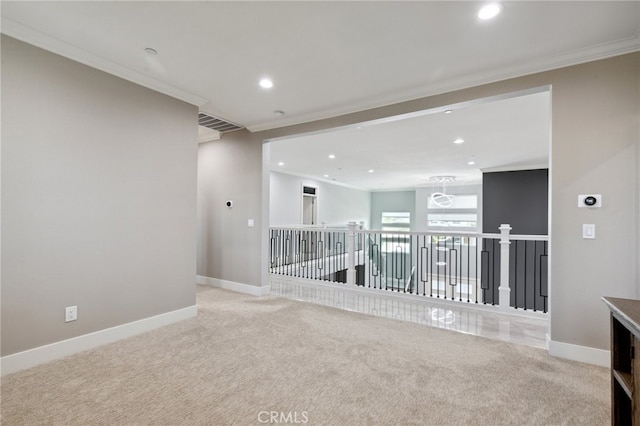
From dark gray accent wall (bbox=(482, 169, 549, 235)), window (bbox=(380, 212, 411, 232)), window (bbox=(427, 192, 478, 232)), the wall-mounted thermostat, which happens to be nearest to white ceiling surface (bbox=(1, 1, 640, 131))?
the wall-mounted thermostat

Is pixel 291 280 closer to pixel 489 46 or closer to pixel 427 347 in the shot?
pixel 427 347

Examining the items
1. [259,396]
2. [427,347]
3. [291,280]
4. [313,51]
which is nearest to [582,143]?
[427,347]

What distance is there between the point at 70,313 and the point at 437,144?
568 cm

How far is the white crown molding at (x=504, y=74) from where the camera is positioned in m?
2.36

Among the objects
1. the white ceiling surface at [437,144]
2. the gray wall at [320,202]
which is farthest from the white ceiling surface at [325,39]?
the gray wall at [320,202]

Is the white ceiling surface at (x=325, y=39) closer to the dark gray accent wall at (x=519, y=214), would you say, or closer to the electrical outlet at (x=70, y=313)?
the electrical outlet at (x=70, y=313)

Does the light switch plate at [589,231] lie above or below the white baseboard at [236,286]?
above

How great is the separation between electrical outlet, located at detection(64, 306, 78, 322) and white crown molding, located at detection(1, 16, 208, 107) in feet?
7.04

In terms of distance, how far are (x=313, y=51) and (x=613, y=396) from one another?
2.91m

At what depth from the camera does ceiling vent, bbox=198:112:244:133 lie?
4.21m

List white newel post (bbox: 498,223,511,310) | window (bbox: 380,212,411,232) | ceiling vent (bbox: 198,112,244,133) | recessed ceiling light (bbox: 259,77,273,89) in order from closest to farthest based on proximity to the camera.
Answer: recessed ceiling light (bbox: 259,77,273,89), white newel post (bbox: 498,223,511,310), ceiling vent (bbox: 198,112,244,133), window (bbox: 380,212,411,232)

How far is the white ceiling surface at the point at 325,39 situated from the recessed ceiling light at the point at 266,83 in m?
0.07

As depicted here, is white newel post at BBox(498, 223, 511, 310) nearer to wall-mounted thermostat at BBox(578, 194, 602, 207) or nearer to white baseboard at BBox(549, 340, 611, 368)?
white baseboard at BBox(549, 340, 611, 368)

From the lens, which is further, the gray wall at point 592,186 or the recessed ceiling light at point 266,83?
the recessed ceiling light at point 266,83
